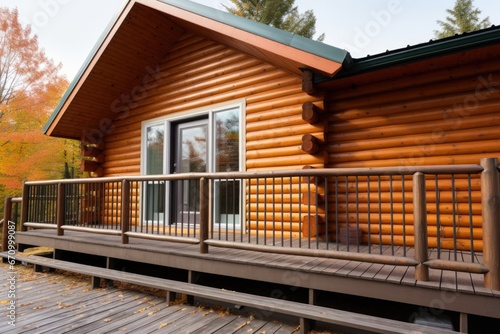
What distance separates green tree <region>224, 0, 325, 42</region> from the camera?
21.0m

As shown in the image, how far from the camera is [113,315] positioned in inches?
136

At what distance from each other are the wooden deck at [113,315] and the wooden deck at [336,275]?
1.50 feet

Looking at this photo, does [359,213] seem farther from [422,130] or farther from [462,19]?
[462,19]

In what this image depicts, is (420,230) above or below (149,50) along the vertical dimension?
below

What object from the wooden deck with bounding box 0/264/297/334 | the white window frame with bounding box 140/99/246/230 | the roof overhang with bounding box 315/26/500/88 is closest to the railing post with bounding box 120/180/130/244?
the wooden deck with bounding box 0/264/297/334

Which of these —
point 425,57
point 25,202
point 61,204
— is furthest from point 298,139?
point 25,202

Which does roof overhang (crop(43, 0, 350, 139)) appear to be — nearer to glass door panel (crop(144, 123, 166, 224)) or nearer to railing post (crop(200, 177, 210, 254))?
glass door panel (crop(144, 123, 166, 224))

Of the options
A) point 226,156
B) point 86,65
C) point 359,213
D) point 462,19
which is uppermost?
point 462,19

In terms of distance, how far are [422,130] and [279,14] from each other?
1943cm

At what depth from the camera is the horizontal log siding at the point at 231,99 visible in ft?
17.1

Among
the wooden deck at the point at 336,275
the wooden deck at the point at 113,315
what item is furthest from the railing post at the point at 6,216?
the wooden deck at the point at 336,275

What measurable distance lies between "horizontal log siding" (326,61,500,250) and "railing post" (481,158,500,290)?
134 centimetres

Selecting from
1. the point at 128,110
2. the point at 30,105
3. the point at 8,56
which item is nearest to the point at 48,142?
the point at 30,105

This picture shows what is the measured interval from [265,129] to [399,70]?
7.38ft
